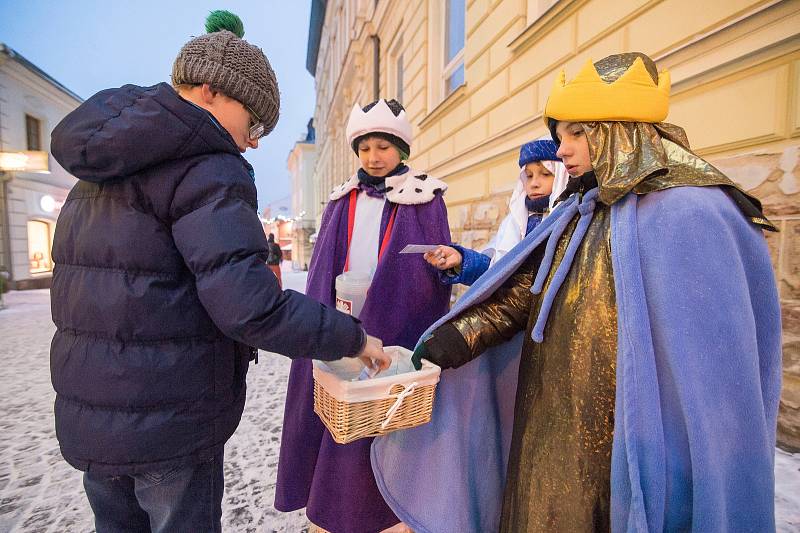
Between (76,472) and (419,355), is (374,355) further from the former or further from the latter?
(76,472)

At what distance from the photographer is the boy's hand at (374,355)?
1.21m

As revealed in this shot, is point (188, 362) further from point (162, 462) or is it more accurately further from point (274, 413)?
point (274, 413)

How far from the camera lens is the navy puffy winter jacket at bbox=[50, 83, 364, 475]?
0.94 meters

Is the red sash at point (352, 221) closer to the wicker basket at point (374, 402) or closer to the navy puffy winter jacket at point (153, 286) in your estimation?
the wicker basket at point (374, 402)

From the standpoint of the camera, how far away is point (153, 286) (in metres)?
1.00

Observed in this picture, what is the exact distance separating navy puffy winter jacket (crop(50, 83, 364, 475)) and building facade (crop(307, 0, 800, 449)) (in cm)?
225

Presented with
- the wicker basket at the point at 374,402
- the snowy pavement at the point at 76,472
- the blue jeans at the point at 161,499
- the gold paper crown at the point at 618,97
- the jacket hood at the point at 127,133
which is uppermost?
the gold paper crown at the point at 618,97

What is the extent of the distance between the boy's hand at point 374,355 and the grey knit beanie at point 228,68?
76cm

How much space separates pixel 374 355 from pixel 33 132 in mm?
18034

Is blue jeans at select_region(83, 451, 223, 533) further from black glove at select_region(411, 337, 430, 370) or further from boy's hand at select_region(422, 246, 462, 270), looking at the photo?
boy's hand at select_region(422, 246, 462, 270)

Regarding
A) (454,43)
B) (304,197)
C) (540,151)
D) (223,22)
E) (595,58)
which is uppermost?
(304,197)

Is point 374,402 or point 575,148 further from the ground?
point 575,148

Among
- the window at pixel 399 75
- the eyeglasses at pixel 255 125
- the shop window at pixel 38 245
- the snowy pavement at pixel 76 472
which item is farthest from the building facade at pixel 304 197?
the eyeglasses at pixel 255 125

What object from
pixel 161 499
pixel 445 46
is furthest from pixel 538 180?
pixel 445 46
